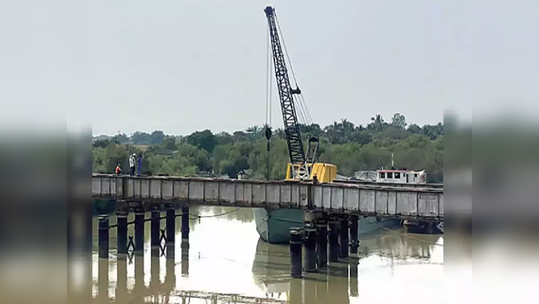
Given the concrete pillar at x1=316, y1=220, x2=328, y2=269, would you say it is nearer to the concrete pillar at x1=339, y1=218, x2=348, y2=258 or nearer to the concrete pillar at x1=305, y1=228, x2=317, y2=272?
the concrete pillar at x1=305, y1=228, x2=317, y2=272

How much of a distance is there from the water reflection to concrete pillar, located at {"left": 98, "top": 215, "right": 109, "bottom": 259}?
436mm

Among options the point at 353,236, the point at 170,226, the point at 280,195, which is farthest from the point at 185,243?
the point at 353,236

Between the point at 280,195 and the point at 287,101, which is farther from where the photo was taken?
the point at 287,101

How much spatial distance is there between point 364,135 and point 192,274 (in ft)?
354

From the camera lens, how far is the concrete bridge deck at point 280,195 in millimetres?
25656

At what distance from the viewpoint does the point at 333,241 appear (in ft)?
103

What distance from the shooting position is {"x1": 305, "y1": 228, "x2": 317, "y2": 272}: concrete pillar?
27.8 m

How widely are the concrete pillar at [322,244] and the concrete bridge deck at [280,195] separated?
1.00 m

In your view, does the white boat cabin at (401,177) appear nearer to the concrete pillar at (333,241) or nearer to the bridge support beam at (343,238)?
the bridge support beam at (343,238)

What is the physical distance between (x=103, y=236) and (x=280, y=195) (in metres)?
10.3

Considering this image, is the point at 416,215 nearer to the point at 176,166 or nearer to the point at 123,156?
the point at 123,156

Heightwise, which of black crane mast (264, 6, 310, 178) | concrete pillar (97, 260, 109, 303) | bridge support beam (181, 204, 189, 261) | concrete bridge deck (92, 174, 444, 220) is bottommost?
concrete pillar (97, 260, 109, 303)

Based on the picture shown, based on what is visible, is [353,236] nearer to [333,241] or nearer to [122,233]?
[333,241]

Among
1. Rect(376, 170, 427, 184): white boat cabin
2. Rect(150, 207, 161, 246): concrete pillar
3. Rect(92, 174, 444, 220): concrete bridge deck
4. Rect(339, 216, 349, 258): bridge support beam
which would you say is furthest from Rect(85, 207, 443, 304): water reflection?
Rect(376, 170, 427, 184): white boat cabin
